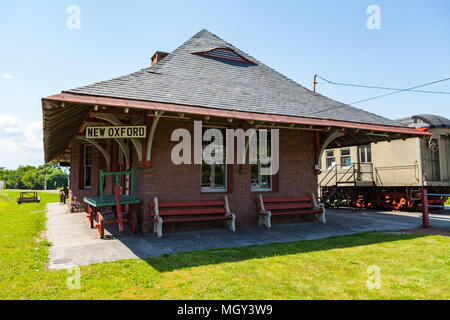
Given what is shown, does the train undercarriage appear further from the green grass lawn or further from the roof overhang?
the green grass lawn

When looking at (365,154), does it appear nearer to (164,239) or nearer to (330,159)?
(330,159)

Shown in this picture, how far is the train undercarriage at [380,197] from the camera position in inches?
572

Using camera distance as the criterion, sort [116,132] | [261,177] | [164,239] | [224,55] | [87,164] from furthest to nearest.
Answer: [87,164] < [224,55] < [261,177] < [164,239] < [116,132]

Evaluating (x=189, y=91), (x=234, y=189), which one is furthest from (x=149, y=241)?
(x=189, y=91)

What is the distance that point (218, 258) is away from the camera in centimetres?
564

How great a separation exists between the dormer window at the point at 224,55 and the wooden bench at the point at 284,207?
18.6 ft

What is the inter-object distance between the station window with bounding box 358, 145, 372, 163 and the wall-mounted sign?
1293 centimetres

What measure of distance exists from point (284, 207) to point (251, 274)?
204 inches

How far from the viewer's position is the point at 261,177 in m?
10.1

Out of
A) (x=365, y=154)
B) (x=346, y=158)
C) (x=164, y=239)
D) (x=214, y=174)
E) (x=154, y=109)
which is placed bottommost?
(x=164, y=239)

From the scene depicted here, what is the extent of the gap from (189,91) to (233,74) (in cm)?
294

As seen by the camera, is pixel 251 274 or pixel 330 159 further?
pixel 330 159

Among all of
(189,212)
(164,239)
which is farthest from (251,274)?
(189,212)
